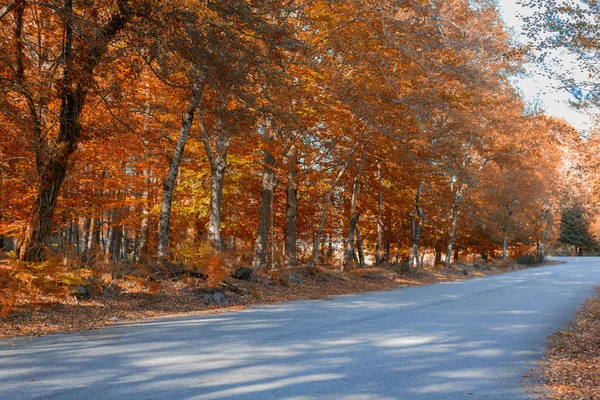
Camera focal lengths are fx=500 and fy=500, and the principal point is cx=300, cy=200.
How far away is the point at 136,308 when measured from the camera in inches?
439

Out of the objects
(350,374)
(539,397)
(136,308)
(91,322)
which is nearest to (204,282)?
(136,308)

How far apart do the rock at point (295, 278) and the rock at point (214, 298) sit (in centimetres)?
489

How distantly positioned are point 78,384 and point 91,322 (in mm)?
4253

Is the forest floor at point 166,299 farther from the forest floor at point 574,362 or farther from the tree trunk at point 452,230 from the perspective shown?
the tree trunk at point 452,230

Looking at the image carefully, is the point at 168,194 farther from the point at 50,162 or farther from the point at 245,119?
the point at 245,119

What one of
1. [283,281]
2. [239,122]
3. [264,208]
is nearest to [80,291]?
[239,122]

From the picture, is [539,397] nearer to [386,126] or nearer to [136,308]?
[136,308]

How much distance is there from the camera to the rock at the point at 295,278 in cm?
1801

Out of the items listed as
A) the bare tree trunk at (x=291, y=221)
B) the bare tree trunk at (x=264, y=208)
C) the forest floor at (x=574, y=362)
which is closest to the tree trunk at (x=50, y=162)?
the forest floor at (x=574, y=362)

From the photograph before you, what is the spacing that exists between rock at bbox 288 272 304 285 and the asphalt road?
6.77 meters

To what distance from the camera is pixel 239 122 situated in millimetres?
9805

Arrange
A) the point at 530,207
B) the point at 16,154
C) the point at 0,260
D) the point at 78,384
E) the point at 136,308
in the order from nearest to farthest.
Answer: the point at 78,384
the point at 0,260
the point at 136,308
the point at 16,154
the point at 530,207

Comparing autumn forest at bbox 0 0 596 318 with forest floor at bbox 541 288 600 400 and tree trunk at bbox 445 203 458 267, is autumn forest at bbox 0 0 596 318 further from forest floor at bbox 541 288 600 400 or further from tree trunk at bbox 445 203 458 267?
forest floor at bbox 541 288 600 400

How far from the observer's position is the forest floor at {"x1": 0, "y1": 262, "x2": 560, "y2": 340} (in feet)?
29.2
